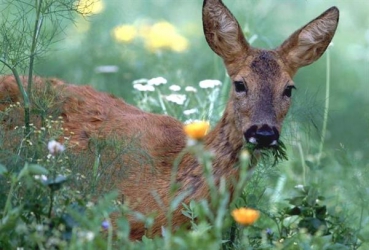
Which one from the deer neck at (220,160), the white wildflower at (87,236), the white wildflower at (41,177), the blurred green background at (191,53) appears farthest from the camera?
the blurred green background at (191,53)

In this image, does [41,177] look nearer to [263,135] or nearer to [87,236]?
[87,236]

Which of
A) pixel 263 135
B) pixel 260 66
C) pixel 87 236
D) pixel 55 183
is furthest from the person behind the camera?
pixel 260 66

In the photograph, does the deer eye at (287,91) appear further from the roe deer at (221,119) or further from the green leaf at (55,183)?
the green leaf at (55,183)

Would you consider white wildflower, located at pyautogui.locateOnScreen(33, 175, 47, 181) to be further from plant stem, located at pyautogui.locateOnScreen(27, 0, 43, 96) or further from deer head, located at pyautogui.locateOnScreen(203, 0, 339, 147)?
deer head, located at pyautogui.locateOnScreen(203, 0, 339, 147)

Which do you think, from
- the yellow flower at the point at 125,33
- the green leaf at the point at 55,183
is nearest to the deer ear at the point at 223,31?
the green leaf at the point at 55,183

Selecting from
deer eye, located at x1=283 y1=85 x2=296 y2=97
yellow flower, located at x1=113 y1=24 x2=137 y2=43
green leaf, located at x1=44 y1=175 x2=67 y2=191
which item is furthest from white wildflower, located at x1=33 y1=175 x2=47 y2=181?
yellow flower, located at x1=113 y1=24 x2=137 y2=43

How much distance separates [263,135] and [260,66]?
543 millimetres

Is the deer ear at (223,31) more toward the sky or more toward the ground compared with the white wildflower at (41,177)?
more toward the sky

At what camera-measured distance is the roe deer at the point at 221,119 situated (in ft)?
20.8

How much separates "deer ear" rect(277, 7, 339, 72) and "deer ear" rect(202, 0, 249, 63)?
0.24 meters

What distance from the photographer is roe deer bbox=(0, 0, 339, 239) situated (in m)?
6.35

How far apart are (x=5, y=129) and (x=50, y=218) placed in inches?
50.2

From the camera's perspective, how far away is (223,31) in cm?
683

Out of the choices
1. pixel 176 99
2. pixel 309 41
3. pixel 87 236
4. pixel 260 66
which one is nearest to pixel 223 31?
pixel 260 66
